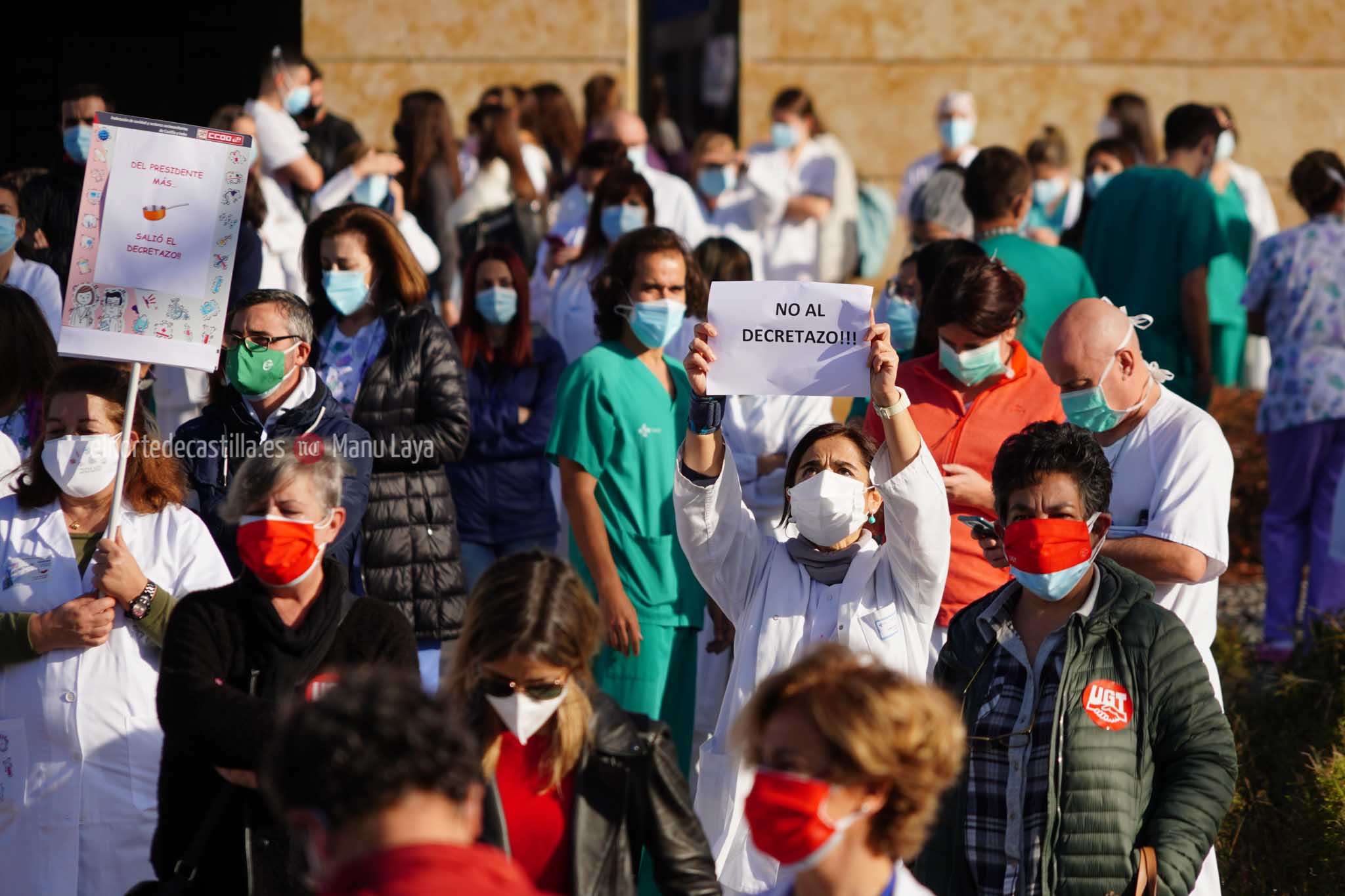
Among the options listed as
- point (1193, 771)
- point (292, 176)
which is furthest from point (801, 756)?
point (292, 176)

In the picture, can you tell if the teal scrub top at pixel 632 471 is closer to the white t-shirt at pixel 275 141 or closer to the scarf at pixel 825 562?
the scarf at pixel 825 562

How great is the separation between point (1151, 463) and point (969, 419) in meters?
0.72

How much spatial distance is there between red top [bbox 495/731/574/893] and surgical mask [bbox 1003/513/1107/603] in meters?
1.23

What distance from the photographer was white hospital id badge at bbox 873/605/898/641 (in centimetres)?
464

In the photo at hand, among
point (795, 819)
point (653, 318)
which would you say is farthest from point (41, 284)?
point (795, 819)

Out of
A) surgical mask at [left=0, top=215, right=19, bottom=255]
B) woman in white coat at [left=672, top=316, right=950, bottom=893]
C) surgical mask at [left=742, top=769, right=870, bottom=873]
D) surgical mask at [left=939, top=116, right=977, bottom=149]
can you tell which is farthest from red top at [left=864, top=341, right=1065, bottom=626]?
surgical mask at [left=939, top=116, right=977, bottom=149]

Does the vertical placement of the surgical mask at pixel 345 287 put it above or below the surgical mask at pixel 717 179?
below

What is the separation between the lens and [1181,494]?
4.76 meters

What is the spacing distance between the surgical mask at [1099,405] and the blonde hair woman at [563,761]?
6.40 ft

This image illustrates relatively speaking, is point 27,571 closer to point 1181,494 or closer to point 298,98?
point 1181,494

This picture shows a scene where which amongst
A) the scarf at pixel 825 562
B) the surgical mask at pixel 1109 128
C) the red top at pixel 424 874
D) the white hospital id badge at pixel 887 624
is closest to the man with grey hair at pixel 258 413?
the scarf at pixel 825 562

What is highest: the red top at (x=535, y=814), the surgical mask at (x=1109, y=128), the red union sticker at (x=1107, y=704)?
the surgical mask at (x=1109, y=128)

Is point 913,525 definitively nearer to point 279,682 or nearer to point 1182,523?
point 1182,523

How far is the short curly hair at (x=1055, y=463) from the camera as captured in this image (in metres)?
4.20
